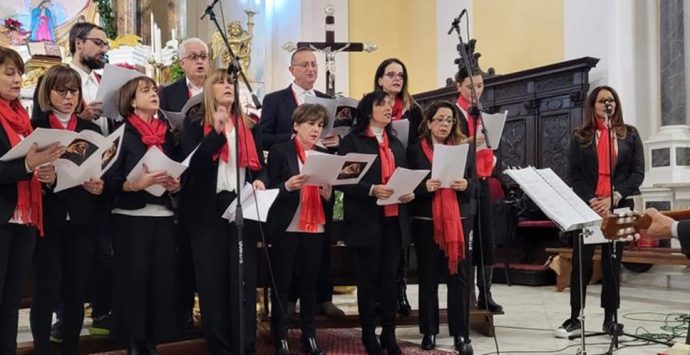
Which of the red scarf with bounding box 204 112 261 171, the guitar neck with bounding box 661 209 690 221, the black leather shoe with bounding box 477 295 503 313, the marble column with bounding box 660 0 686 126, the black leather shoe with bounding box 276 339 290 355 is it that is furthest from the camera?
the marble column with bounding box 660 0 686 126

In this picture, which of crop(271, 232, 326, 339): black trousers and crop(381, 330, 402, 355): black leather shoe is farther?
crop(381, 330, 402, 355): black leather shoe

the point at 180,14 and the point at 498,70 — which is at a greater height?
the point at 180,14

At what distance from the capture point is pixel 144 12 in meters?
12.4

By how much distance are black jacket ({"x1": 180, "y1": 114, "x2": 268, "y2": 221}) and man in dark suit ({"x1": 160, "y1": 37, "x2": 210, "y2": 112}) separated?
1.90ft

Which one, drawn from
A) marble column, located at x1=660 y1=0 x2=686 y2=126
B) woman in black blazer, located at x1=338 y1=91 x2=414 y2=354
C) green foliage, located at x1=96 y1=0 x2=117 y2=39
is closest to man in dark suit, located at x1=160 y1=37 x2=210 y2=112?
woman in black blazer, located at x1=338 y1=91 x2=414 y2=354

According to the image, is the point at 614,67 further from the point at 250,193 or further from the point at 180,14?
the point at 180,14

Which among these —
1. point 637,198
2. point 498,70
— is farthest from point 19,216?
point 498,70

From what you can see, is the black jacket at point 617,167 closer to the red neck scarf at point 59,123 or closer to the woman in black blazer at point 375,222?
the woman in black blazer at point 375,222

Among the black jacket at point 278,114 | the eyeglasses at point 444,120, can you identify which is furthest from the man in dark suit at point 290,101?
the eyeglasses at point 444,120

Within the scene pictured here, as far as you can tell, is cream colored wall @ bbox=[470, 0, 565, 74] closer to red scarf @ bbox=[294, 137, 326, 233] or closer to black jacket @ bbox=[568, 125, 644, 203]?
black jacket @ bbox=[568, 125, 644, 203]

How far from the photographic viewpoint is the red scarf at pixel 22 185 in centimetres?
284

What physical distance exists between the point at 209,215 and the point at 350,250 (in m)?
1.34

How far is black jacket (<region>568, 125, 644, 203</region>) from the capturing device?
4391 mm

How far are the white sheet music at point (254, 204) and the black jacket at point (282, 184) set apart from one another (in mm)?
274
